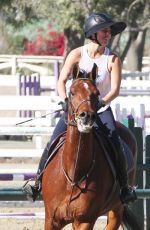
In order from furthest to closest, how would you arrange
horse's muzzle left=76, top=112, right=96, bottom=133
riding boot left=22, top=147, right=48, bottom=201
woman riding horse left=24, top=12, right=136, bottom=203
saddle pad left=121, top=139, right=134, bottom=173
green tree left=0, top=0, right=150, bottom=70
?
green tree left=0, top=0, right=150, bottom=70
saddle pad left=121, top=139, right=134, bottom=173
riding boot left=22, top=147, right=48, bottom=201
woman riding horse left=24, top=12, right=136, bottom=203
horse's muzzle left=76, top=112, right=96, bottom=133

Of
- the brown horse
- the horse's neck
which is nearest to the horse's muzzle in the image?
the brown horse

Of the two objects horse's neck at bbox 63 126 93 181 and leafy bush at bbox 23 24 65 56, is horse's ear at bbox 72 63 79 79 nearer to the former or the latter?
horse's neck at bbox 63 126 93 181

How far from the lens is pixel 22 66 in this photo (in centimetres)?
3506

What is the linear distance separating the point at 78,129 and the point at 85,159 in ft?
1.77

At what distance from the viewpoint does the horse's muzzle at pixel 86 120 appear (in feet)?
25.1

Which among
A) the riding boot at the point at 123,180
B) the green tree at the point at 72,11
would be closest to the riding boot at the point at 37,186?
the riding boot at the point at 123,180

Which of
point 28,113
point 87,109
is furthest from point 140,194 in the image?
point 28,113

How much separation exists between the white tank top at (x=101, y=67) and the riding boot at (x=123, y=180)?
2.01 ft

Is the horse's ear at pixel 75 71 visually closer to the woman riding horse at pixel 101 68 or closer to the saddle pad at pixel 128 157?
the woman riding horse at pixel 101 68

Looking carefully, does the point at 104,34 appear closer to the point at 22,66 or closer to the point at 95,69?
the point at 95,69

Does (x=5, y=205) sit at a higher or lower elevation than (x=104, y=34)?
lower

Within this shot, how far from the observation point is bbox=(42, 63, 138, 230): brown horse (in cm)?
814

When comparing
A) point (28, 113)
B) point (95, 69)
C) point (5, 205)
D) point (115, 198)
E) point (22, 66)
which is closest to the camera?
point (95, 69)

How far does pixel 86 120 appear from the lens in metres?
7.64
